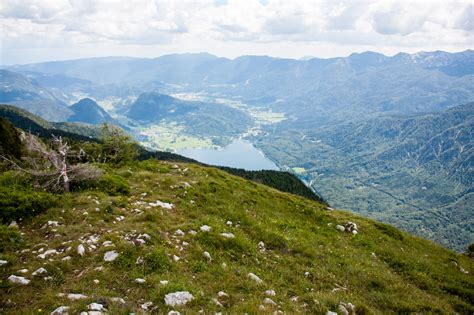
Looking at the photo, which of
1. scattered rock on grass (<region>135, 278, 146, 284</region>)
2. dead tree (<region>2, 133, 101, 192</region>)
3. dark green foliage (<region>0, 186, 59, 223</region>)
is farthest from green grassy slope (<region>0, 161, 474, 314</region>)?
dead tree (<region>2, 133, 101, 192</region>)

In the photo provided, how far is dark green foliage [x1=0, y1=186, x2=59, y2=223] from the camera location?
59.3 ft

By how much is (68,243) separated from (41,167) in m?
13.4

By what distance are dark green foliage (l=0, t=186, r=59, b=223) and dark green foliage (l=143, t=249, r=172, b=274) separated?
27.5ft

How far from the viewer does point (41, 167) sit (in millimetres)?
26453

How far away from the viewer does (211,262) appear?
17.3 metres

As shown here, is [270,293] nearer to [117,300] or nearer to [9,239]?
[117,300]

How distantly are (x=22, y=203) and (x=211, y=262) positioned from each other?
37.9 feet

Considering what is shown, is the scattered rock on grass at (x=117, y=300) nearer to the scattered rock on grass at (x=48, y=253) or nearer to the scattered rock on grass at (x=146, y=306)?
the scattered rock on grass at (x=146, y=306)

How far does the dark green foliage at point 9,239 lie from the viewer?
15.3 meters

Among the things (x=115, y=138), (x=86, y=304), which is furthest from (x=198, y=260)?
(x=115, y=138)

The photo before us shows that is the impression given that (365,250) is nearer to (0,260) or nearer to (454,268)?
(454,268)

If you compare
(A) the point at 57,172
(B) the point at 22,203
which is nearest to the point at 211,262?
(B) the point at 22,203

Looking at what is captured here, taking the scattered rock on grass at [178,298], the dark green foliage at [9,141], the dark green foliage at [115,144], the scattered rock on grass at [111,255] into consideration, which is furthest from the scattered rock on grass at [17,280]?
the dark green foliage at [9,141]

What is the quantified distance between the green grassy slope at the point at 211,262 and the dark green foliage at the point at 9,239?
0.21 meters
